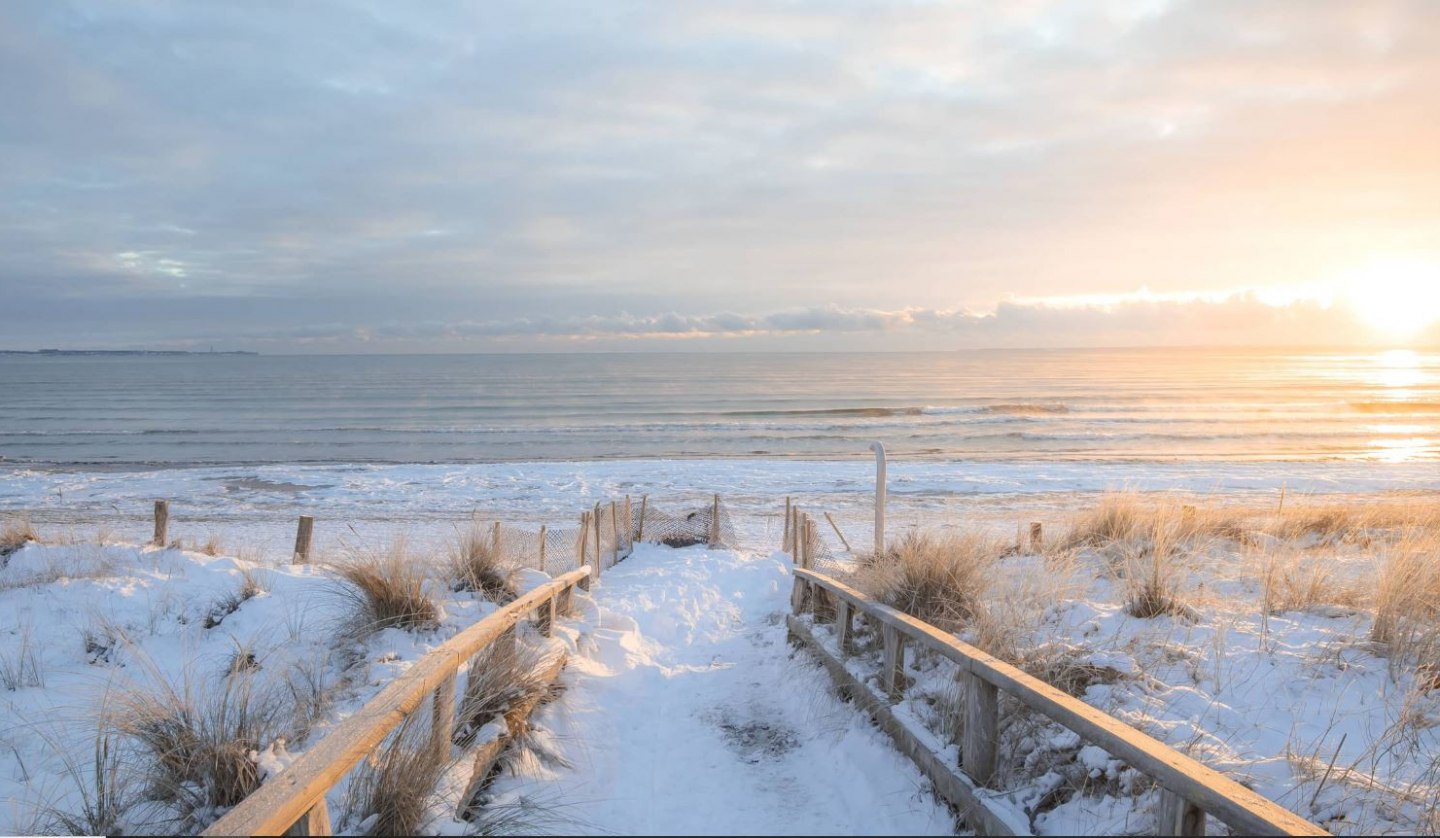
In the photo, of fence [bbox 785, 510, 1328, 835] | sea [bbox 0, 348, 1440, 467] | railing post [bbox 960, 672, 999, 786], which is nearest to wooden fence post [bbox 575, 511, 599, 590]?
fence [bbox 785, 510, 1328, 835]

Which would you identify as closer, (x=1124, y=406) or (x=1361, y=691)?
(x=1361, y=691)

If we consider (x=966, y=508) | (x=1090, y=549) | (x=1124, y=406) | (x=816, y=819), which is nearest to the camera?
(x=816, y=819)

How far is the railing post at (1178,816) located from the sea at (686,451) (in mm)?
12192

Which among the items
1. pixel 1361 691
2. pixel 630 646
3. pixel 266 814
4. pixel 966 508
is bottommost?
pixel 966 508

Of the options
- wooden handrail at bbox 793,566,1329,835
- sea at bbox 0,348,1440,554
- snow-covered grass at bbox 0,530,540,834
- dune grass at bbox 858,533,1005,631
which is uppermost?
wooden handrail at bbox 793,566,1329,835

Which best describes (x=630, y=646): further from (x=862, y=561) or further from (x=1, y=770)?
(x=1, y=770)

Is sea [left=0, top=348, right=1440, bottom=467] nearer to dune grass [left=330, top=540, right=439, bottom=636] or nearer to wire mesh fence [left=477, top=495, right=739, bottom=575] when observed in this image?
wire mesh fence [left=477, top=495, right=739, bottom=575]

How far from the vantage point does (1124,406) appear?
56.4m

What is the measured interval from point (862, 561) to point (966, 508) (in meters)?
15.8

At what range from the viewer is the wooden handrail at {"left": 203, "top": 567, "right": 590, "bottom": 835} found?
2432 millimetres

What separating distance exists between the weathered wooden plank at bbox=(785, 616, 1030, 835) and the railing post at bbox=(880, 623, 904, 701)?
0.10 meters

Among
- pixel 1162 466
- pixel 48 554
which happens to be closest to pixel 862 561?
pixel 48 554

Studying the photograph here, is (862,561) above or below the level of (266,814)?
below

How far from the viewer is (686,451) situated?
3719 cm
